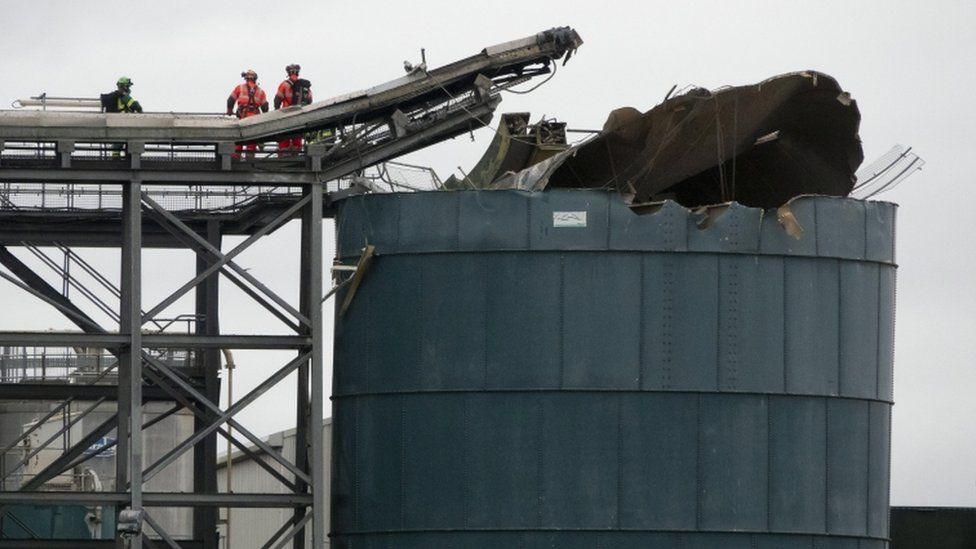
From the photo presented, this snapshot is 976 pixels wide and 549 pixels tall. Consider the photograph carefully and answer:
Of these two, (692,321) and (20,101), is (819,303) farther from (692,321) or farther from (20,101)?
(20,101)

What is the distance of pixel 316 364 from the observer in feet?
148

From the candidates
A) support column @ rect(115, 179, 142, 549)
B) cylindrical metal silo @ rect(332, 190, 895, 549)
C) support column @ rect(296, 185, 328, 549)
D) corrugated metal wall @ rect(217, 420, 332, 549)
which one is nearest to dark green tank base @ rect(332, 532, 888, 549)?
cylindrical metal silo @ rect(332, 190, 895, 549)

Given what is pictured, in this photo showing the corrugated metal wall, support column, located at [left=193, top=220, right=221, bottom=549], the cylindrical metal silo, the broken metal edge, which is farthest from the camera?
the corrugated metal wall

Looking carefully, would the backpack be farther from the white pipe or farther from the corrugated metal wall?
the corrugated metal wall

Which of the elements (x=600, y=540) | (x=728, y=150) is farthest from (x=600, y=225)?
(x=600, y=540)

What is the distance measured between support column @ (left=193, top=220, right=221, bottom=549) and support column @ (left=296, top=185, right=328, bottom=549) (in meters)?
3.83

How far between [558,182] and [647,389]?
221 inches

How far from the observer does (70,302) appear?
49469 millimetres

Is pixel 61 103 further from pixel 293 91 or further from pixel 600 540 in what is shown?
pixel 600 540

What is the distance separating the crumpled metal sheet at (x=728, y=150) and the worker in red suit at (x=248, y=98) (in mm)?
5880

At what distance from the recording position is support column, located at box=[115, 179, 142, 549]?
144 ft

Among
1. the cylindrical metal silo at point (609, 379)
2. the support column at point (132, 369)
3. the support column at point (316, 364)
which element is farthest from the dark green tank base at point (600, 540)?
the support column at point (132, 369)

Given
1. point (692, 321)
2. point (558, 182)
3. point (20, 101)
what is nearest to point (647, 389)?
point (692, 321)

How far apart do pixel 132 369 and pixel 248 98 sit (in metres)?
7.49
